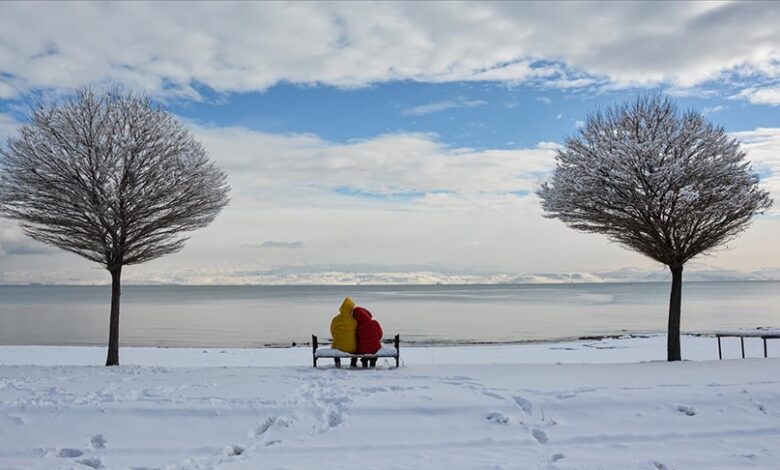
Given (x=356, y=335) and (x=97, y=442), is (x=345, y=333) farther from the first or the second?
(x=97, y=442)

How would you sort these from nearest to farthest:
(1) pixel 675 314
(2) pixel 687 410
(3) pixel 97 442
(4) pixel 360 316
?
1. (3) pixel 97 442
2. (2) pixel 687 410
3. (4) pixel 360 316
4. (1) pixel 675 314

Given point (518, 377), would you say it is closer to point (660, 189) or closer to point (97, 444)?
point (660, 189)

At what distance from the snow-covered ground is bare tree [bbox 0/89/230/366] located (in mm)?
3989

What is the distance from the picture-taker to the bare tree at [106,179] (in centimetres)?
1474

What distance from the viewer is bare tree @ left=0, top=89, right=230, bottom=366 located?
14742 millimetres

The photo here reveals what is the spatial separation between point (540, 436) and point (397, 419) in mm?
2185

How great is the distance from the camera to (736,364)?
45.3 ft

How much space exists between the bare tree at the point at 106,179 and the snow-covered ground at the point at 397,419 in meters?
3.99

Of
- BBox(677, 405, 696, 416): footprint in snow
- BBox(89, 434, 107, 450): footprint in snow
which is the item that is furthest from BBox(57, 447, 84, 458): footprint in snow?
BBox(677, 405, 696, 416): footprint in snow

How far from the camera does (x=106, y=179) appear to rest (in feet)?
49.4

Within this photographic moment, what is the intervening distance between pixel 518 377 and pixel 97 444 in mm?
7734

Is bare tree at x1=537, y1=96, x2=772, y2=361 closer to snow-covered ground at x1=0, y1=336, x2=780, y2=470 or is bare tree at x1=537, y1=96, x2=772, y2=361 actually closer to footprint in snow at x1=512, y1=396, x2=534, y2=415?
snow-covered ground at x1=0, y1=336, x2=780, y2=470

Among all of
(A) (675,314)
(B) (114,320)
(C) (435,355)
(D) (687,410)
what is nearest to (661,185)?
(A) (675,314)

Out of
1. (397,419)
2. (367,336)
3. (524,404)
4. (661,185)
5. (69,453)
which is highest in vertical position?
(661,185)
